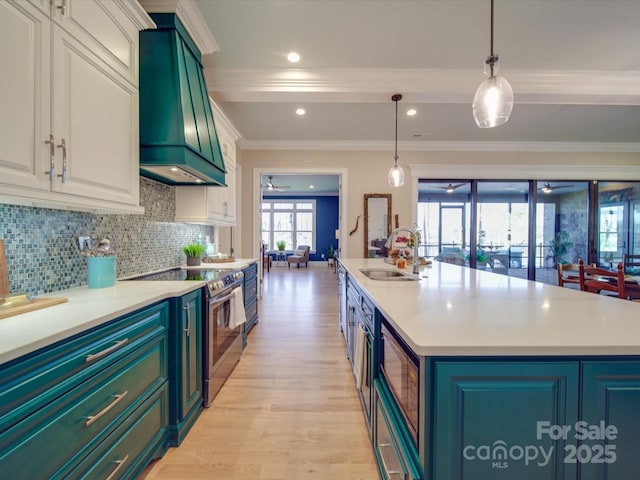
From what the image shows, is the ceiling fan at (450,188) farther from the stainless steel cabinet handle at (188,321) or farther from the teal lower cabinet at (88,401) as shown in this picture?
the teal lower cabinet at (88,401)

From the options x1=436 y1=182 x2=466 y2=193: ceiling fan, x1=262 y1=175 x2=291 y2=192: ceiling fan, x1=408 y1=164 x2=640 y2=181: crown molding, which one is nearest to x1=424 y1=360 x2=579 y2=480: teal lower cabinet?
x1=408 y1=164 x2=640 y2=181: crown molding

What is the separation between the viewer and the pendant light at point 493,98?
5.67 ft

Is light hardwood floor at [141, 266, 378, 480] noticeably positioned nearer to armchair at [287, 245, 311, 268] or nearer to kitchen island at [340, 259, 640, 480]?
kitchen island at [340, 259, 640, 480]

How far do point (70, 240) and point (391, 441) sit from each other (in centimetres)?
199

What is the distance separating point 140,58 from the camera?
202 centimetres

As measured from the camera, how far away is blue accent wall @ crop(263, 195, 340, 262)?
37.3 ft

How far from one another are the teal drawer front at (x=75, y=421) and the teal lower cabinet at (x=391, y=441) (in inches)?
44.8

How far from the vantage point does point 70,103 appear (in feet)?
4.44

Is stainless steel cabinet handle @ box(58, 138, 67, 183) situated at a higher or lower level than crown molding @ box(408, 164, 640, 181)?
lower

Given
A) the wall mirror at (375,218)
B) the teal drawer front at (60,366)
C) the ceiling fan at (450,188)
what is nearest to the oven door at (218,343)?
the teal drawer front at (60,366)

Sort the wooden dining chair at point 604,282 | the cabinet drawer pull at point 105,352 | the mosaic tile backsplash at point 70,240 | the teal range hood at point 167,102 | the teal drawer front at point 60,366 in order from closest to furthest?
1. the teal drawer front at point 60,366
2. the cabinet drawer pull at point 105,352
3. the mosaic tile backsplash at point 70,240
4. the teal range hood at point 167,102
5. the wooden dining chair at point 604,282

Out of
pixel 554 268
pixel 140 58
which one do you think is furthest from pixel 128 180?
pixel 554 268

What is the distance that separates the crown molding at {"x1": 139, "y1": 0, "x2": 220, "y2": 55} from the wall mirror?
3.49m

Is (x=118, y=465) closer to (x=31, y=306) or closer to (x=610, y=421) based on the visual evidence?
(x=31, y=306)
